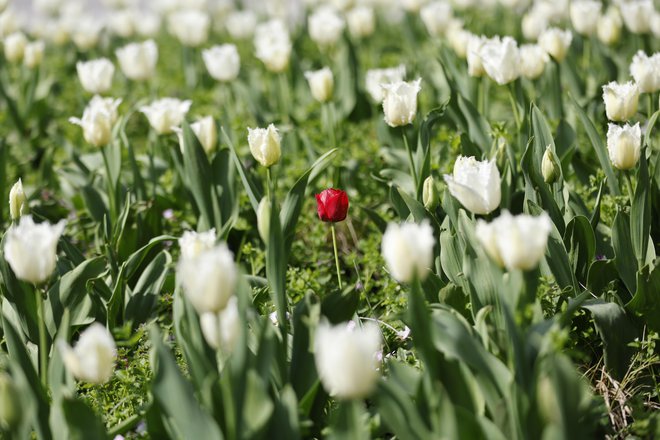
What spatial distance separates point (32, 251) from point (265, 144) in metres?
0.85

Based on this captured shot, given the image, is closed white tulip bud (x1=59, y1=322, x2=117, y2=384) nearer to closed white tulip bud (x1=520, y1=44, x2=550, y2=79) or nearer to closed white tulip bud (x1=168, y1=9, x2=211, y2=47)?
closed white tulip bud (x1=520, y1=44, x2=550, y2=79)

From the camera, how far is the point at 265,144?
248cm

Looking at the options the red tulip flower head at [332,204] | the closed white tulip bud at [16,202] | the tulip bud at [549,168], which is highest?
the closed white tulip bud at [16,202]

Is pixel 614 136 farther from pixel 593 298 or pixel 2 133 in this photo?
pixel 2 133

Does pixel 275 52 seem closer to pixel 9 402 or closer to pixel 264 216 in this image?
pixel 264 216

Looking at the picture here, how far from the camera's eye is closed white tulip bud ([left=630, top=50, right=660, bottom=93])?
108 inches

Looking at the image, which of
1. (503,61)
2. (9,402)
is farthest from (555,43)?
(9,402)

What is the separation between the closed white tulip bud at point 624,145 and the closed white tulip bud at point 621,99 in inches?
10.1

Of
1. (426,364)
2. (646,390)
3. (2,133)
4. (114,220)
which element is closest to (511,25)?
(2,133)

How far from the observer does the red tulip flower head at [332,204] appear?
7.80 feet

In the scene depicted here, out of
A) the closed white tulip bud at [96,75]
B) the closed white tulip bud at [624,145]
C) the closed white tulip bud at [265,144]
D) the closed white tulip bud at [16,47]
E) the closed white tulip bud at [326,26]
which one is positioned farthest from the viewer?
the closed white tulip bud at [16,47]

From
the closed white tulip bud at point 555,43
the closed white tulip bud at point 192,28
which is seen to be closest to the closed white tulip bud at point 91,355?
the closed white tulip bud at point 555,43

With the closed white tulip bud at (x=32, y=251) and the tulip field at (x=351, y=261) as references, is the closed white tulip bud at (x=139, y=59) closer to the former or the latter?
the tulip field at (x=351, y=261)

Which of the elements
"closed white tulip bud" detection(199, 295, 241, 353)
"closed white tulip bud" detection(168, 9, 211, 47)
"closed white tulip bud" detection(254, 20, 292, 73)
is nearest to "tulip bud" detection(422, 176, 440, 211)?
"closed white tulip bud" detection(199, 295, 241, 353)
